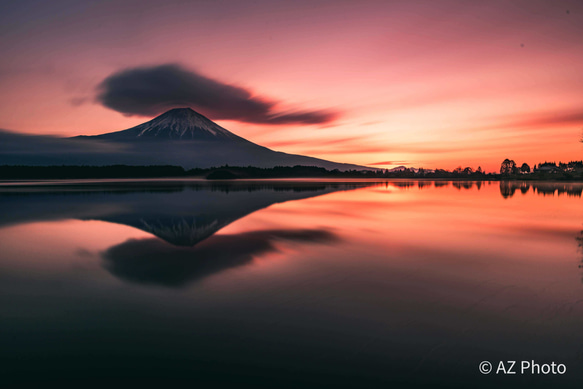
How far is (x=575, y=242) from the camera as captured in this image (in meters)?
13.2

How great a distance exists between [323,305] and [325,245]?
6.09 metres

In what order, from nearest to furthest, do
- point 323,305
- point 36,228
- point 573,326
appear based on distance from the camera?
point 573,326
point 323,305
point 36,228

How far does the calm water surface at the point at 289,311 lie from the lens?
4.67 meters

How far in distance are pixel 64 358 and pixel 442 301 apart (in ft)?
25.1

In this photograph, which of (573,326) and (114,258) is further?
(114,258)

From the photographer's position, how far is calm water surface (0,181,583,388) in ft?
15.3

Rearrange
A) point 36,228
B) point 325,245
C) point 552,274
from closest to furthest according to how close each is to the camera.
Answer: point 552,274 → point 325,245 → point 36,228

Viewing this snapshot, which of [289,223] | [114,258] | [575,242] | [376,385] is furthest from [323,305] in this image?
[575,242]

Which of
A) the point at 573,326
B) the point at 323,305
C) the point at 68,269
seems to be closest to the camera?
the point at 573,326

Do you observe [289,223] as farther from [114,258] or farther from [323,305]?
[323,305]

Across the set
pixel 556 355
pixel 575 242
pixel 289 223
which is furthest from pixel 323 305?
pixel 575 242

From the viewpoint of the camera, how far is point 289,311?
6535mm

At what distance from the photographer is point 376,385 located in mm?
4355

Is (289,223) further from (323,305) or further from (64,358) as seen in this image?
(64,358)
